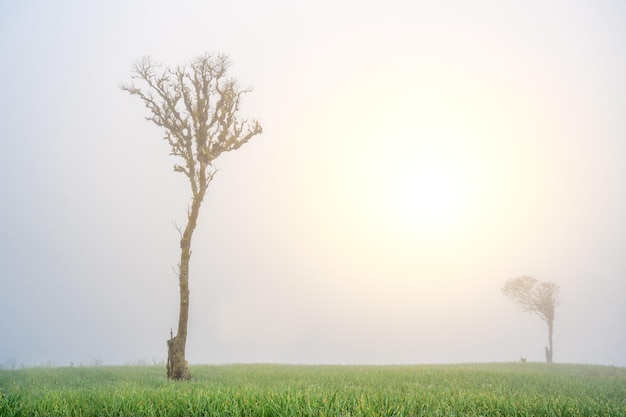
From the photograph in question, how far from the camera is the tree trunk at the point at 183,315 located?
18.6 meters

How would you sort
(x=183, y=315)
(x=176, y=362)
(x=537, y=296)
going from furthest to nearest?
(x=537, y=296) < (x=183, y=315) < (x=176, y=362)

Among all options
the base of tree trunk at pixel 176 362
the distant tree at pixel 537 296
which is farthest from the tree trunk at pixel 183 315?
the distant tree at pixel 537 296

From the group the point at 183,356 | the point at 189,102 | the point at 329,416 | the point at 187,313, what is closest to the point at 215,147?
the point at 189,102

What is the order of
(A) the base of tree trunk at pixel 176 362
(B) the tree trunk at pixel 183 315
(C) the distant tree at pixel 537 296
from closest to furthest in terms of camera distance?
(A) the base of tree trunk at pixel 176 362, (B) the tree trunk at pixel 183 315, (C) the distant tree at pixel 537 296

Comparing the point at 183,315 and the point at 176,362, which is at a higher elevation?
the point at 183,315

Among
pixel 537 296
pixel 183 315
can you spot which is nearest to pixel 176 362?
pixel 183 315

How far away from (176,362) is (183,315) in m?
2.19

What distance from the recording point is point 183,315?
2014cm

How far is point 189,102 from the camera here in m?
22.1

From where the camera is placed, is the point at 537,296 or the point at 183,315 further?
the point at 537,296

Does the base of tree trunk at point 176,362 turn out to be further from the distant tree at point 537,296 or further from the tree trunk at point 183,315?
the distant tree at point 537,296

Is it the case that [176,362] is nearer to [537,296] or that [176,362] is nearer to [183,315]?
[183,315]

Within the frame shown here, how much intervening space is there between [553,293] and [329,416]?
189 ft

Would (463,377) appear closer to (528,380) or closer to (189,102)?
(528,380)
